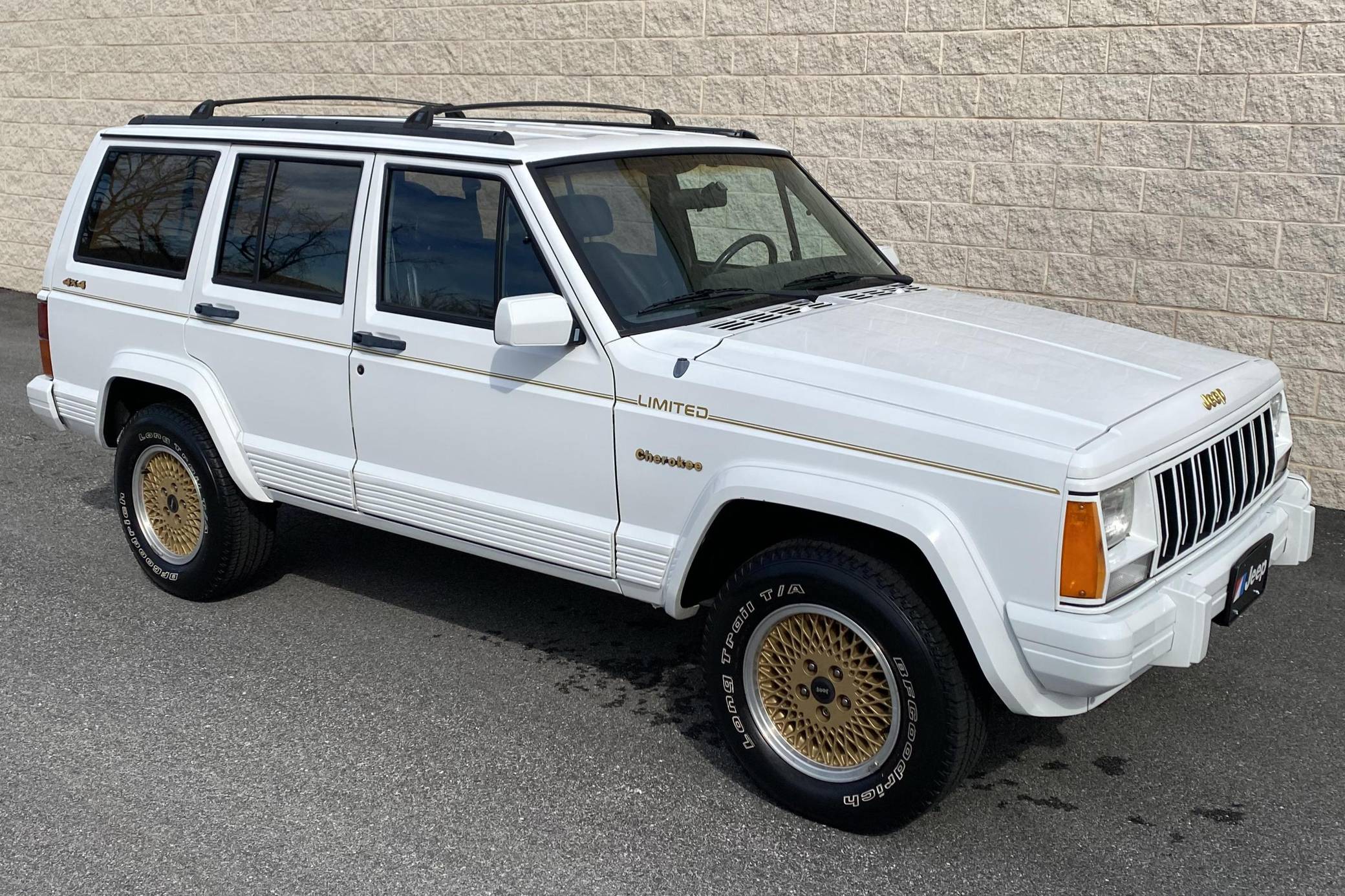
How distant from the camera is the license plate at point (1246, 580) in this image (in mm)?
4094

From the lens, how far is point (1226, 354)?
4.79 meters

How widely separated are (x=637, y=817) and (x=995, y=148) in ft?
17.5

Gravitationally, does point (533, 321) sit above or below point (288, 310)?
above

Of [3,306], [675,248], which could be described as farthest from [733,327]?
[3,306]

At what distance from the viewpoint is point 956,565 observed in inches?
146

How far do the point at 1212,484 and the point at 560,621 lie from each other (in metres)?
2.81

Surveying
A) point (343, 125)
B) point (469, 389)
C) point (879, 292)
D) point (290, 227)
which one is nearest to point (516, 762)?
point (469, 389)

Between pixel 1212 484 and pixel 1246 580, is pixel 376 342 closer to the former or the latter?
pixel 1212 484

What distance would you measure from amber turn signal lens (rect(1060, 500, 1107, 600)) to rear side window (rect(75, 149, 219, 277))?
3.94 meters

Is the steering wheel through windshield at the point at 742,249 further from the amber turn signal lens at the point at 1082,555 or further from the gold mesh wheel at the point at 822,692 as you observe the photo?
the amber turn signal lens at the point at 1082,555

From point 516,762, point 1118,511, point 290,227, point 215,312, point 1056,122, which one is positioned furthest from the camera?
point 1056,122

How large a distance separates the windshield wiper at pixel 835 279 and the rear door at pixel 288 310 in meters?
1.71

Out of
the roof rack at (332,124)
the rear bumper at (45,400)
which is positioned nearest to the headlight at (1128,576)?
the roof rack at (332,124)

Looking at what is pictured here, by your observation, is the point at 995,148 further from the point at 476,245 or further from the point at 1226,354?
the point at 476,245
